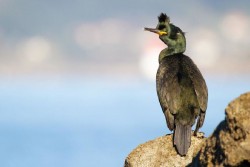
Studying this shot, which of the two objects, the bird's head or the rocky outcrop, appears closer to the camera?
the rocky outcrop

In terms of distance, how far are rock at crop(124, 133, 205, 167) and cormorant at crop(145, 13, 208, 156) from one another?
0.21 metres

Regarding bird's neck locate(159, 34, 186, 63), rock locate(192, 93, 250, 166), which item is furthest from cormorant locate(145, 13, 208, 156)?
rock locate(192, 93, 250, 166)

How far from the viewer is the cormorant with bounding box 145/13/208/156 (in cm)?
1260

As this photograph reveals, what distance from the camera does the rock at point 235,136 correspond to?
7453mm

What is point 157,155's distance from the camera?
11414 mm

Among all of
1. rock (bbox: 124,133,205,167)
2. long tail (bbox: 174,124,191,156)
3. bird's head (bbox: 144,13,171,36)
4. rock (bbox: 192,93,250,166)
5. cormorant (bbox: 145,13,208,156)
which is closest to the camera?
rock (bbox: 192,93,250,166)

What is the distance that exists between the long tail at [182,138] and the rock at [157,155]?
0.10 metres

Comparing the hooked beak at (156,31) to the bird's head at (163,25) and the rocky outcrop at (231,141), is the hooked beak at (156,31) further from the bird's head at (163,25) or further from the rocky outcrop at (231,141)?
the rocky outcrop at (231,141)

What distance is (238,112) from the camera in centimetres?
757

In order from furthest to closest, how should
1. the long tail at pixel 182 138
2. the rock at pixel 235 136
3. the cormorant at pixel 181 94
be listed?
the cormorant at pixel 181 94, the long tail at pixel 182 138, the rock at pixel 235 136

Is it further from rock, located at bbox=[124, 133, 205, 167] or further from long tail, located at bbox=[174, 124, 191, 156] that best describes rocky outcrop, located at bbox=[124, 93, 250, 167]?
long tail, located at bbox=[174, 124, 191, 156]

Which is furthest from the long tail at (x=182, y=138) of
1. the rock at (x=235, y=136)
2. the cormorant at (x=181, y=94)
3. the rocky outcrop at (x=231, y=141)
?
the rock at (x=235, y=136)

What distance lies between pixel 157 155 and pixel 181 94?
2031 mm

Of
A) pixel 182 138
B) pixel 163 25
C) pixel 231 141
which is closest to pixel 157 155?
pixel 182 138
